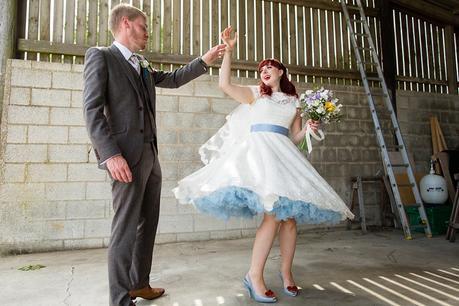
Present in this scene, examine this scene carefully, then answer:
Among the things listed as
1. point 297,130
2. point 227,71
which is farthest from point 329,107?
point 227,71

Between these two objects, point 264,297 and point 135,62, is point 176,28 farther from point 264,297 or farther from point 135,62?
point 264,297

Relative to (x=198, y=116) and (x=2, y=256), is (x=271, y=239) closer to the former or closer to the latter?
(x=198, y=116)

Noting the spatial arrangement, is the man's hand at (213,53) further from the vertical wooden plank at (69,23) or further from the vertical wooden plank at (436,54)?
the vertical wooden plank at (436,54)

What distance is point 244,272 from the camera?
244 cm

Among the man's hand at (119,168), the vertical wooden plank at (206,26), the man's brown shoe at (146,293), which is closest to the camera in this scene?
the man's hand at (119,168)

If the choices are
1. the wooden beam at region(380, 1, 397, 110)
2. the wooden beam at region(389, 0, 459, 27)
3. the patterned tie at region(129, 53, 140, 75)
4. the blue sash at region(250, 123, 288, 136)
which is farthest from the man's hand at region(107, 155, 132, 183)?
the wooden beam at region(389, 0, 459, 27)

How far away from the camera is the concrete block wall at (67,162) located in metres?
3.13

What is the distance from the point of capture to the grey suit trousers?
1.55 meters

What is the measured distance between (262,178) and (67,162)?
2.36m

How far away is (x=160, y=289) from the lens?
1.97 metres

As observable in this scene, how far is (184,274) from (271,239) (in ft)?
2.90

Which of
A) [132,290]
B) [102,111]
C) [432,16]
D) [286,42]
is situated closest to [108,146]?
[102,111]

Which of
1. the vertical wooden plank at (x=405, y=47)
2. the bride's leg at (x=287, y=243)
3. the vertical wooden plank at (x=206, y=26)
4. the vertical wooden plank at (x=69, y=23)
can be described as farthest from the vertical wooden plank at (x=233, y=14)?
the bride's leg at (x=287, y=243)

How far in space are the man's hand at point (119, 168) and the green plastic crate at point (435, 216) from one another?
3.69 m
